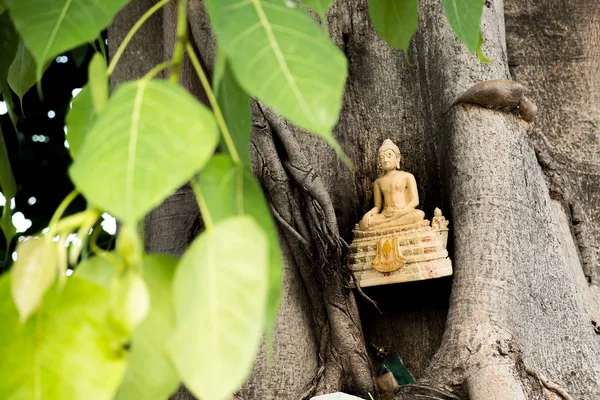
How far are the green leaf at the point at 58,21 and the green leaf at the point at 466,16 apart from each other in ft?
1.06

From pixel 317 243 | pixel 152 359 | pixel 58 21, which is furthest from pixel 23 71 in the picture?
pixel 317 243

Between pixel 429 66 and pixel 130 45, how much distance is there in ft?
3.08

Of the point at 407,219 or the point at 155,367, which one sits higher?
the point at 155,367

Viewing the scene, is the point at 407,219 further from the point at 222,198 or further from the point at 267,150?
the point at 222,198

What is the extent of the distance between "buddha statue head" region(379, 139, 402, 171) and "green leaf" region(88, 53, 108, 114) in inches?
72.5

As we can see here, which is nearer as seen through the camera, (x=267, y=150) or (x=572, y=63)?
(x=267, y=150)

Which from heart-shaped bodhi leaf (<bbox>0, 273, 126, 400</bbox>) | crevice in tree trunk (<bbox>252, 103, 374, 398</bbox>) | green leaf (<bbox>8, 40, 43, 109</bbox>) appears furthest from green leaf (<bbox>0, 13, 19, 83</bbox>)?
crevice in tree trunk (<bbox>252, 103, 374, 398</bbox>)

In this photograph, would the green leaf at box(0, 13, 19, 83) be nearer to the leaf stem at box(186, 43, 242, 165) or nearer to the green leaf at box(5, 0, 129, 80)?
the green leaf at box(5, 0, 129, 80)

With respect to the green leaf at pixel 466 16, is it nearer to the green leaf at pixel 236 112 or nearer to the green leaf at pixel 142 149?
the green leaf at pixel 236 112

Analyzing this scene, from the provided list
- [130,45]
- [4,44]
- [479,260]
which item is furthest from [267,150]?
[4,44]

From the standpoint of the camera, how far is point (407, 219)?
2.29 meters

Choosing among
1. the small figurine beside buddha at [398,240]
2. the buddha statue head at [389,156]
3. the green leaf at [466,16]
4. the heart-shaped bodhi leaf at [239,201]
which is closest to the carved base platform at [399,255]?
the small figurine beside buddha at [398,240]

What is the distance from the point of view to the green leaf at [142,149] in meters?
0.45

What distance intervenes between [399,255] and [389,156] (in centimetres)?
30
